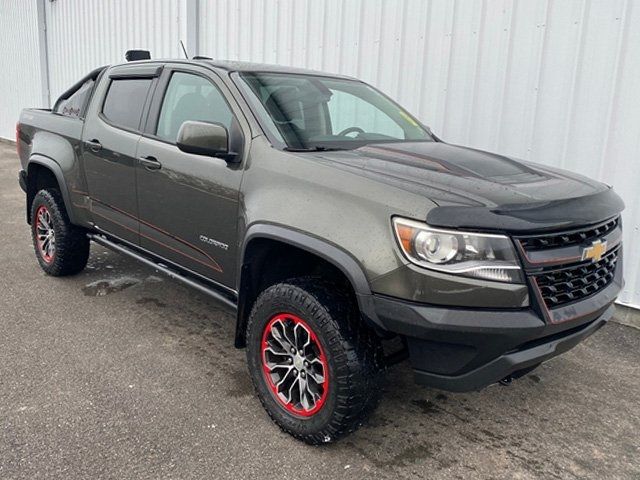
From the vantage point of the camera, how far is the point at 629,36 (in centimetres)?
416

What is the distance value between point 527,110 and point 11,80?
15112mm

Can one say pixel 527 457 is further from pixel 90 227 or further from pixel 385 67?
pixel 385 67

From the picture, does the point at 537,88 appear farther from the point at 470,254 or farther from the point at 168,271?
the point at 168,271

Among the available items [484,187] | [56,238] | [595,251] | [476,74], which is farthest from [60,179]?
[595,251]

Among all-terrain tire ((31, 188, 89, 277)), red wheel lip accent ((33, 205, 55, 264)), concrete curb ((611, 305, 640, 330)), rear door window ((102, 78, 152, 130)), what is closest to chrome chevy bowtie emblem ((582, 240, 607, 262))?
concrete curb ((611, 305, 640, 330))

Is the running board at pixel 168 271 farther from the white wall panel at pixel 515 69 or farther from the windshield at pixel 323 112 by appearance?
the white wall panel at pixel 515 69

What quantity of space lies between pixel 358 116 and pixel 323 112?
394 mm

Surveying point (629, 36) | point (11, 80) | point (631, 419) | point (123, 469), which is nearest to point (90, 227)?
point (123, 469)

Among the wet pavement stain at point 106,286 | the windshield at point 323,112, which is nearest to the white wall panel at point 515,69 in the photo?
the windshield at point 323,112

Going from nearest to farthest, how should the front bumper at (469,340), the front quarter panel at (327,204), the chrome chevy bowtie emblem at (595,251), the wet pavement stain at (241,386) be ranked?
the front bumper at (469,340)
the front quarter panel at (327,204)
the chrome chevy bowtie emblem at (595,251)
the wet pavement stain at (241,386)

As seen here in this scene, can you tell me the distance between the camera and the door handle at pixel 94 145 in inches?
156

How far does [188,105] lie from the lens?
3.42m

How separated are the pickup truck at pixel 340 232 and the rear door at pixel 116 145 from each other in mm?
16

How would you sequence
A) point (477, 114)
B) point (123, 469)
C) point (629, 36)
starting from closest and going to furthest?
point (123, 469), point (629, 36), point (477, 114)
